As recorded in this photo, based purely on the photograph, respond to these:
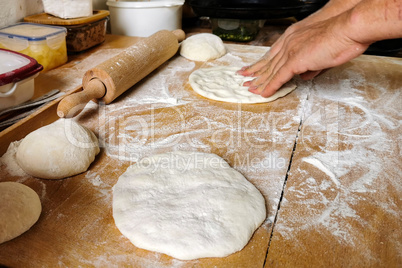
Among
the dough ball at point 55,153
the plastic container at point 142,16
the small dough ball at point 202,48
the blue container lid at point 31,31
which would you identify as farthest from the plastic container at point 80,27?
the dough ball at point 55,153

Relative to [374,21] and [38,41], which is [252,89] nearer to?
[374,21]

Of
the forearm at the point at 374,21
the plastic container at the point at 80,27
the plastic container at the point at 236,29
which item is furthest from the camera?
the plastic container at the point at 236,29

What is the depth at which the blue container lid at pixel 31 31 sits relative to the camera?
70.2 inches

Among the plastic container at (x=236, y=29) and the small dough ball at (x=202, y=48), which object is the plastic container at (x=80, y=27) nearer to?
the small dough ball at (x=202, y=48)

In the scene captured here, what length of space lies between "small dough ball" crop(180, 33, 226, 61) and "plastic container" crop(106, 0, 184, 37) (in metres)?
0.50

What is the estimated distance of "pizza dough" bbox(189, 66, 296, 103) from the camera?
67.7 inches

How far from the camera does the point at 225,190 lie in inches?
42.6

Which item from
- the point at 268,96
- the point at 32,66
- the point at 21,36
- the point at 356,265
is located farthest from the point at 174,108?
the point at 356,265

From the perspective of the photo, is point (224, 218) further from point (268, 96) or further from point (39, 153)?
point (268, 96)

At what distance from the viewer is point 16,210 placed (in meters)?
0.93

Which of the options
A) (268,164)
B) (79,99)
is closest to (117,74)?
(79,99)

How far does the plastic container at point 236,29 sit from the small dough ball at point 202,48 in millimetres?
465

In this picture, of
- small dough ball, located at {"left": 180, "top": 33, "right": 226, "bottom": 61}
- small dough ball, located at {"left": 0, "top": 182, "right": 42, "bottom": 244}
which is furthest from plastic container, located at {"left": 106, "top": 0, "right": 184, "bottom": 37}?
small dough ball, located at {"left": 0, "top": 182, "right": 42, "bottom": 244}

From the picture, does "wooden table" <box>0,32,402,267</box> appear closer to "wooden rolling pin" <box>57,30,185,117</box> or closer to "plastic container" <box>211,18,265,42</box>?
"wooden rolling pin" <box>57,30,185,117</box>
